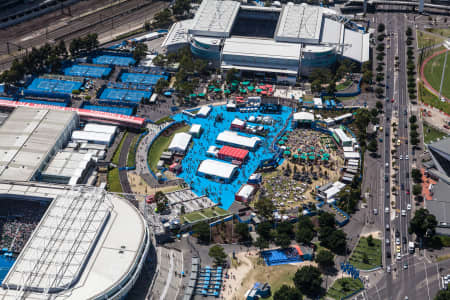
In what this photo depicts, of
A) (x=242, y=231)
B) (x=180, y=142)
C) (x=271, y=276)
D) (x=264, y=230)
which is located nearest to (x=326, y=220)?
(x=264, y=230)

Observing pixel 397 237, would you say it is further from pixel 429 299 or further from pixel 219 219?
pixel 219 219

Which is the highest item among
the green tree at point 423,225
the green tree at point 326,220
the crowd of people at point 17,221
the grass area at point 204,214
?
the crowd of people at point 17,221

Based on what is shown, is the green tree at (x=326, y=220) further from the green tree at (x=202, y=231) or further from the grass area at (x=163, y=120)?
the grass area at (x=163, y=120)

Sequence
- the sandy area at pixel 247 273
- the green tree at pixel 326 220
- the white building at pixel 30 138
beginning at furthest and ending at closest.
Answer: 1. the white building at pixel 30 138
2. the green tree at pixel 326 220
3. the sandy area at pixel 247 273

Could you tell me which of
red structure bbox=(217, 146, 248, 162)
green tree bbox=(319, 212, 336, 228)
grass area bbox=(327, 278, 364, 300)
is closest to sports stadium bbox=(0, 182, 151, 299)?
red structure bbox=(217, 146, 248, 162)

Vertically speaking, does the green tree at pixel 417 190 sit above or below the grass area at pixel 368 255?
above

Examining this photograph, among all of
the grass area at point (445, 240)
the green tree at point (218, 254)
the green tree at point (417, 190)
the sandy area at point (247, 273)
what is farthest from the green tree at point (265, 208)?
the grass area at point (445, 240)
